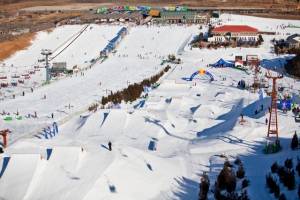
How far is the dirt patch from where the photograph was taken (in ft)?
178

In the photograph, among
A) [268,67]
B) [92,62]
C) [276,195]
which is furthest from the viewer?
[92,62]

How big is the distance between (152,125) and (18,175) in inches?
351

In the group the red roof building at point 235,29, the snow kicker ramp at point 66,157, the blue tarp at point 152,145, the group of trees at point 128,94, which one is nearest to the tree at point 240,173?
the blue tarp at point 152,145

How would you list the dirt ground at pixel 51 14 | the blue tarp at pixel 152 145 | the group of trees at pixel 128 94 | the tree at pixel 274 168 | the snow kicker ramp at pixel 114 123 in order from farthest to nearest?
the dirt ground at pixel 51 14, the group of trees at pixel 128 94, the snow kicker ramp at pixel 114 123, the blue tarp at pixel 152 145, the tree at pixel 274 168

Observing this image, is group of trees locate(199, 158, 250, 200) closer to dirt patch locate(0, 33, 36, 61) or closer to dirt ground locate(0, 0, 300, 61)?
dirt patch locate(0, 33, 36, 61)

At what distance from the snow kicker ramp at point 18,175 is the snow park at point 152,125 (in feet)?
0.13

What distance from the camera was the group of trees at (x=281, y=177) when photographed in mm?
16891

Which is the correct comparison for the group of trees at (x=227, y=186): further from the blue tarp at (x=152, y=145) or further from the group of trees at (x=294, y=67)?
the group of trees at (x=294, y=67)

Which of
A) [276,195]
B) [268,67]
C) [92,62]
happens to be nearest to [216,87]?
[268,67]

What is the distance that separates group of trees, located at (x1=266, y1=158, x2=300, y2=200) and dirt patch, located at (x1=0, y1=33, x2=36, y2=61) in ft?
127

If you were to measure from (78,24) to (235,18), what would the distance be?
2221cm

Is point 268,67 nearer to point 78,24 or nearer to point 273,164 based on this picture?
point 273,164

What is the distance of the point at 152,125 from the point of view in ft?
83.8

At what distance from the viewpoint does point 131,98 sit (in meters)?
33.3
